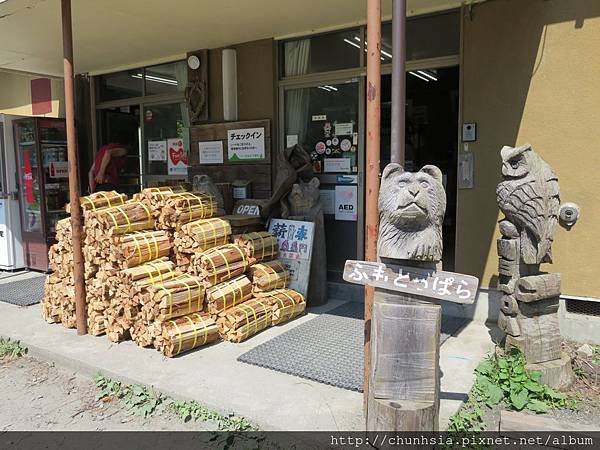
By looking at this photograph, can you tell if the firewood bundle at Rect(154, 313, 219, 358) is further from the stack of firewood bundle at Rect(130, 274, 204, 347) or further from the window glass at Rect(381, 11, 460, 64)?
the window glass at Rect(381, 11, 460, 64)

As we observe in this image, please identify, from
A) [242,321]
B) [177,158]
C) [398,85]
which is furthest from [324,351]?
[177,158]

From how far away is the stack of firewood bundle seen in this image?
4082 millimetres

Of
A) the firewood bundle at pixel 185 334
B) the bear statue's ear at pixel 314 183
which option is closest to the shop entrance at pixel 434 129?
the bear statue's ear at pixel 314 183

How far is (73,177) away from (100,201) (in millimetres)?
358

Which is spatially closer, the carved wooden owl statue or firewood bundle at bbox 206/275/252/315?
the carved wooden owl statue

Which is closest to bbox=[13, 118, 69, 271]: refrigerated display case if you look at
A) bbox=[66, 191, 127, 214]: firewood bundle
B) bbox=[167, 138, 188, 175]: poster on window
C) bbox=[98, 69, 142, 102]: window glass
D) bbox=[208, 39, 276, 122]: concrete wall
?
bbox=[98, 69, 142, 102]: window glass

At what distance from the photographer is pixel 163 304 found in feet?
13.3

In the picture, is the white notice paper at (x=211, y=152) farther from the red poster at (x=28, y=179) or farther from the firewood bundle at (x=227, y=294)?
the red poster at (x=28, y=179)

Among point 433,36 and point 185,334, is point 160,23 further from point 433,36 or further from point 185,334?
point 185,334

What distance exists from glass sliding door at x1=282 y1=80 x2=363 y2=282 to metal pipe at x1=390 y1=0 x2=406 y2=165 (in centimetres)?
270

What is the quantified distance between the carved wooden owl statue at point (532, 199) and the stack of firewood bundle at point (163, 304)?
267cm

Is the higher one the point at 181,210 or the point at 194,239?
the point at 181,210

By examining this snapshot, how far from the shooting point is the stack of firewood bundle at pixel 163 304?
4.08m

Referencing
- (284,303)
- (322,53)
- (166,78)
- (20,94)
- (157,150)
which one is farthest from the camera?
(20,94)
